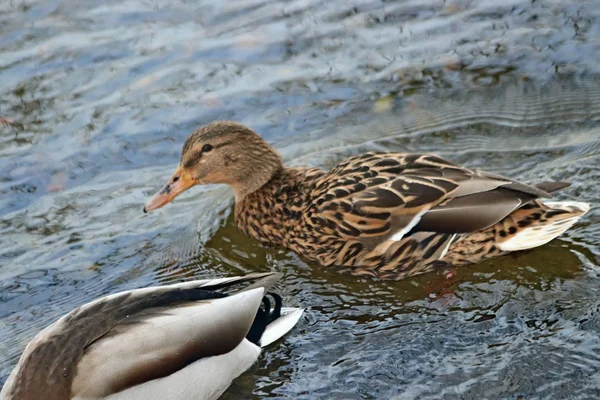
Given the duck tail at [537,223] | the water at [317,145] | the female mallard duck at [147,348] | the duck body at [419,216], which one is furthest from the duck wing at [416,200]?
the female mallard duck at [147,348]

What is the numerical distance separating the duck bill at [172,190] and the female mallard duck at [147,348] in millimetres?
1628

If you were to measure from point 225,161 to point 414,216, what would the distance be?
1.87 metres

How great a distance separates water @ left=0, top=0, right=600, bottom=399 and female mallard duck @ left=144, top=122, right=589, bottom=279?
6.7 inches

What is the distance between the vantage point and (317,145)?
29.1 ft

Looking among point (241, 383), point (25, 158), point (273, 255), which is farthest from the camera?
point (25, 158)

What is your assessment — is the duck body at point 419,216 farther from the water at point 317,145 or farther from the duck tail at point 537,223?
the water at point 317,145

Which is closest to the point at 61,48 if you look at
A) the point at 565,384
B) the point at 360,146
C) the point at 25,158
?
the point at 25,158

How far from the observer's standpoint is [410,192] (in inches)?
269

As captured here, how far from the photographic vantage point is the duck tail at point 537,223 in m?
6.82

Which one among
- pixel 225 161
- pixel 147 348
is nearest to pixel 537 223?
pixel 225 161

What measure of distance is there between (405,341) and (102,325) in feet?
6.53

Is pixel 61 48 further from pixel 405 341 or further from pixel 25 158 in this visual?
pixel 405 341

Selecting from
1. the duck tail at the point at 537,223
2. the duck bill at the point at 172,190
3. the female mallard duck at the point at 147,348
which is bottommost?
the duck tail at the point at 537,223

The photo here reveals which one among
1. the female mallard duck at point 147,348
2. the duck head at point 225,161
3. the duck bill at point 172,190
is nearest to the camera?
the female mallard duck at point 147,348
